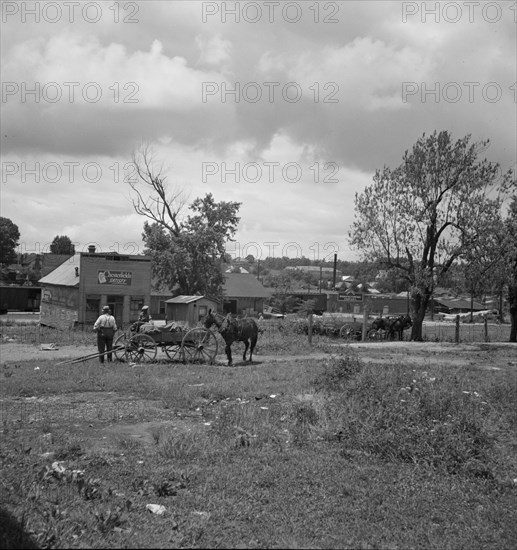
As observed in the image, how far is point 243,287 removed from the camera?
237 feet

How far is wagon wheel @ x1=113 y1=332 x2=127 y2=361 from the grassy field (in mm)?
5167

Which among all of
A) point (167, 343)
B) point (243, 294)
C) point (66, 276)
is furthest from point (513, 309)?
point (243, 294)

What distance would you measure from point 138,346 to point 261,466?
11573mm

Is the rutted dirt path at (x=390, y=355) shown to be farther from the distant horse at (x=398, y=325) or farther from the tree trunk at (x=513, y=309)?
the tree trunk at (x=513, y=309)

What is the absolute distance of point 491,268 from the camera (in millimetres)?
30359

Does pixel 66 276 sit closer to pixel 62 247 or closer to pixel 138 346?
pixel 138 346

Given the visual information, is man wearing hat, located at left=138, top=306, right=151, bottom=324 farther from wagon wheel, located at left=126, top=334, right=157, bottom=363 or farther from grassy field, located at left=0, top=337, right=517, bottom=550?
A: grassy field, located at left=0, top=337, right=517, bottom=550

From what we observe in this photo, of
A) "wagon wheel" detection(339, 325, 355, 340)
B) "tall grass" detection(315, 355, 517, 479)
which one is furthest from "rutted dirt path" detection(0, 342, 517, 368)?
"tall grass" detection(315, 355, 517, 479)

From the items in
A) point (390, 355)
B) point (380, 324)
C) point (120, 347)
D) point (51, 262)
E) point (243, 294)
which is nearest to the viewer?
point (120, 347)

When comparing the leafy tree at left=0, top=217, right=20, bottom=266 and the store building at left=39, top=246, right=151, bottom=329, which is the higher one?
the leafy tree at left=0, top=217, right=20, bottom=266

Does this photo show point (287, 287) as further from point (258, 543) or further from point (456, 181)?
point (258, 543)

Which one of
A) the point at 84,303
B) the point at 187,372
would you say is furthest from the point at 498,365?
the point at 84,303

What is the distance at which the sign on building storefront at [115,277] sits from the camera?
120ft

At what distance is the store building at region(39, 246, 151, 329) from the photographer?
36.0m
